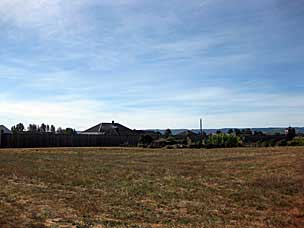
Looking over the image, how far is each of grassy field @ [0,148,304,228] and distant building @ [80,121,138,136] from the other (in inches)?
2067

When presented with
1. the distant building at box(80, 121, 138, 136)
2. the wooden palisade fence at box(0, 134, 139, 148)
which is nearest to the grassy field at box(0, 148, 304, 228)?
the wooden palisade fence at box(0, 134, 139, 148)

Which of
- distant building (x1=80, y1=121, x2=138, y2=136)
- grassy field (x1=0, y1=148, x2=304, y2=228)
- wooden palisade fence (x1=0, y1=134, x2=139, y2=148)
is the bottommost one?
grassy field (x1=0, y1=148, x2=304, y2=228)

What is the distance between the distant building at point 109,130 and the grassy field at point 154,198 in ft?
172

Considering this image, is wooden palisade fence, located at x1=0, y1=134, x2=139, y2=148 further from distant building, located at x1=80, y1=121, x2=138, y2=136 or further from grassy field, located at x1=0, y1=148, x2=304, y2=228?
grassy field, located at x1=0, y1=148, x2=304, y2=228

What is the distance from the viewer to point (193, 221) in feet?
27.7

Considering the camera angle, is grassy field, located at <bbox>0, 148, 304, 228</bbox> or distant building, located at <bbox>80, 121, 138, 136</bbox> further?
distant building, located at <bbox>80, 121, 138, 136</bbox>

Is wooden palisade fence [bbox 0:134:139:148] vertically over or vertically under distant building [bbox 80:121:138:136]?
under

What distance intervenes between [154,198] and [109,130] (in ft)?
194

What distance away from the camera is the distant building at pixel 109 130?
227ft

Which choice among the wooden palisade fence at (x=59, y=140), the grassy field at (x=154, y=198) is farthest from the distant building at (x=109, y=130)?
the grassy field at (x=154, y=198)

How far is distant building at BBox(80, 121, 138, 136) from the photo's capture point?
69062 millimetres

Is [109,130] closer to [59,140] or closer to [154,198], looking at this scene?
[59,140]

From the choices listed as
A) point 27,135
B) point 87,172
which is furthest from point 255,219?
point 27,135

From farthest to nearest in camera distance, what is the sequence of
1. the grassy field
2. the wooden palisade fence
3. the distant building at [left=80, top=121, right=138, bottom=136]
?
1. the distant building at [left=80, top=121, right=138, bottom=136]
2. the wooden palisade fence
3. the grassy field
